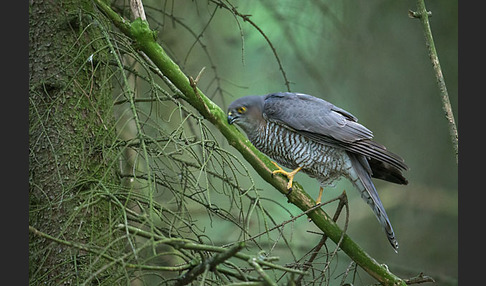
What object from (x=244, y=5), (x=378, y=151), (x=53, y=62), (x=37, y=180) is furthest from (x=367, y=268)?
(x=244, y=5)

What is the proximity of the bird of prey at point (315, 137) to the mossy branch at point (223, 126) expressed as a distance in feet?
1.23

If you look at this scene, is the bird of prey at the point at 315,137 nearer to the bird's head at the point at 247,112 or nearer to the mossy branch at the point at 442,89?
the bird's head at the point at 247,112

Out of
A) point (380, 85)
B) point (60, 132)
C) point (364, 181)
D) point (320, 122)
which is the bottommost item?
point (60, 132)

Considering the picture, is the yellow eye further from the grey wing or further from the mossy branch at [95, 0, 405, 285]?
the mossy branch at [95, 0, 405, 285]

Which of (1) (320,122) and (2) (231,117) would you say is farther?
(2) (231,117)

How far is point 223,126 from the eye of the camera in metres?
2.43

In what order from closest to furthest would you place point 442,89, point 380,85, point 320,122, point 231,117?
point 442,89 → point 320,122 → point 231,117 → point 380,85

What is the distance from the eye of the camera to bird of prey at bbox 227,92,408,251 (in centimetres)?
301

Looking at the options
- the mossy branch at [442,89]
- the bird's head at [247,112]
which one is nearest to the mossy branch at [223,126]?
the bird's head at [247,112]

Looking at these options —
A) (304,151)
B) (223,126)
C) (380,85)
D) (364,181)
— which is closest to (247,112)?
(304,151)

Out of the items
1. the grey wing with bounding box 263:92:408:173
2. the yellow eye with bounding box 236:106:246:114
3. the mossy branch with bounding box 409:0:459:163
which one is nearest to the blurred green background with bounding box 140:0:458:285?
the grey wing with bounding box 263:92:408:173

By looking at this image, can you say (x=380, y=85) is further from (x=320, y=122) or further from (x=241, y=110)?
(x=241, y=110)

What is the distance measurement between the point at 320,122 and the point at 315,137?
95 mm

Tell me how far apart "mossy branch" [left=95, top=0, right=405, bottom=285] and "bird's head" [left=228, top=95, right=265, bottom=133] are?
0.57 meters
